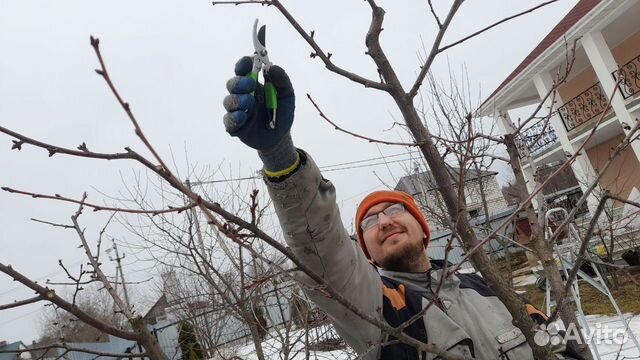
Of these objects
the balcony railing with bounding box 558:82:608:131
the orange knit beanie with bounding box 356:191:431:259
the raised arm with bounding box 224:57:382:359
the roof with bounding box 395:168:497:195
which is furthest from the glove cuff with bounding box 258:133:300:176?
the balcony railing with bounding box 558:82:608:131

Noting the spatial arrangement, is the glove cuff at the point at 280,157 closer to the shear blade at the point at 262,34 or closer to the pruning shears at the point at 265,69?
the pruning shears at the point at 265,69

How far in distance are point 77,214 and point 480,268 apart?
1655 millimetres

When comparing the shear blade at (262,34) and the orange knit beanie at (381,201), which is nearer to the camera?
the shear blade at (262,34)

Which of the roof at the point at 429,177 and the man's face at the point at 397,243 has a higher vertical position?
the roof at the point at 429,177

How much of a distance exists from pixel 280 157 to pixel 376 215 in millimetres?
1072

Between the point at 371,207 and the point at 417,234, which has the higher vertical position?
the point at 371,207

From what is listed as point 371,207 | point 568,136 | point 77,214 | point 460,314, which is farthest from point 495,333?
point 568,136

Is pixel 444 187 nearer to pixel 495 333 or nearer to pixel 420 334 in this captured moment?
pixel 420 334

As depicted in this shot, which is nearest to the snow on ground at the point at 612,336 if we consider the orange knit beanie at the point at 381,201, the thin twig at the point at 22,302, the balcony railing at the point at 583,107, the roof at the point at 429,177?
the roof at the point at 429,177

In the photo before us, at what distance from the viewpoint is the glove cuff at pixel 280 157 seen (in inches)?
53.8

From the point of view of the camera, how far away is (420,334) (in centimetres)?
173

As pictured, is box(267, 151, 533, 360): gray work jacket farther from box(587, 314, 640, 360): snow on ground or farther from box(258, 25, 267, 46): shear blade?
box(587, 314, 640, 360): snow on ground

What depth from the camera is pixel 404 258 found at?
2207 millimetres

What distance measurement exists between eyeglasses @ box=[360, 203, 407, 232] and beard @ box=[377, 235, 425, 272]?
177mm
